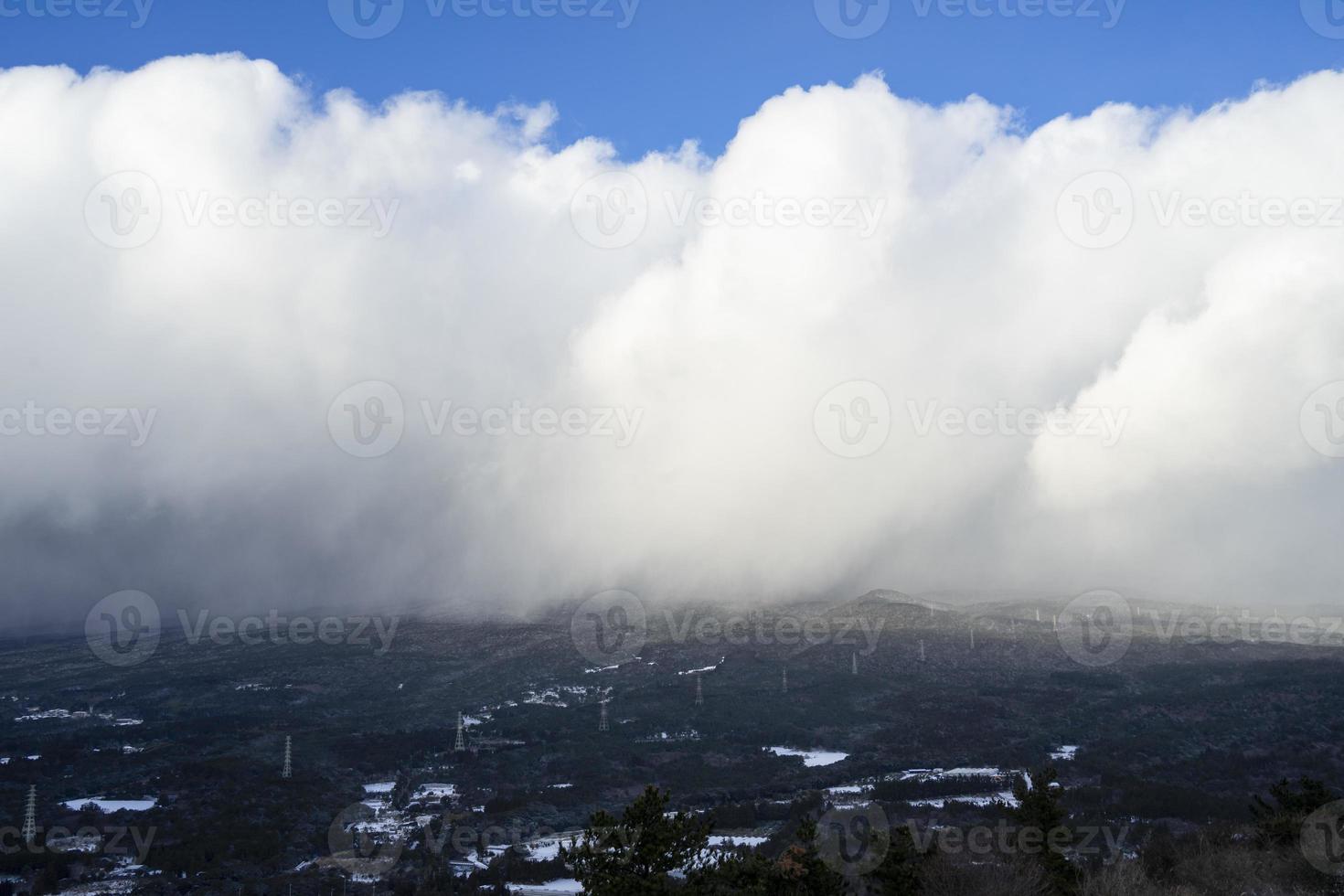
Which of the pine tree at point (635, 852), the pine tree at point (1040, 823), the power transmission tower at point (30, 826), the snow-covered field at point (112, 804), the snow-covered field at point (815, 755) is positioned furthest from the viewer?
the snow-covered field at point (815, 755)

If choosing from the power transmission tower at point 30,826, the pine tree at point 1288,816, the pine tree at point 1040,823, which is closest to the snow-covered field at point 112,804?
the power transmission tower at point 30,826

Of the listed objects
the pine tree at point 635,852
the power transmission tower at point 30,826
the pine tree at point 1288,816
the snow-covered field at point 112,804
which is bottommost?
A: the snow-covered field at point 112,804

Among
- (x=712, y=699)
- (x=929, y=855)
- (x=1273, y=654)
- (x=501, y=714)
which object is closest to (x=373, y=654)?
(x=501, y=714)

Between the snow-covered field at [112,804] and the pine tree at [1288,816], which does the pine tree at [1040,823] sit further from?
the snow-covered field at [112,804]

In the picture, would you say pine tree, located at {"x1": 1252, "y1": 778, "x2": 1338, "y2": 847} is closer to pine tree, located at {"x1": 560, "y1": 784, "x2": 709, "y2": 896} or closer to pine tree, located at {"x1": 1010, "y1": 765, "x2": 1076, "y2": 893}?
pine tree, located at {"x1": 1010, "y1": 765, "x2": 1076, "y2": 893}

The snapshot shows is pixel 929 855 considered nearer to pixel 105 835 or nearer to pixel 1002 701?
pixel 105 835

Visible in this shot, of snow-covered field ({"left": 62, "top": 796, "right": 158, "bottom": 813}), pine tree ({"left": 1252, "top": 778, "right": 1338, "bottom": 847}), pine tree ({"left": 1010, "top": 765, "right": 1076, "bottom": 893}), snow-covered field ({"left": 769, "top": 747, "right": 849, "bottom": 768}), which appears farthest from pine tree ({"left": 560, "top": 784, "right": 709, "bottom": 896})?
snow-covered field ({"left": 769, "top": 747, "right": 849, "bottom": 768})

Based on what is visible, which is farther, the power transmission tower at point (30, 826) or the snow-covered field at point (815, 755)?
the snow-covered field at point (815, 755)

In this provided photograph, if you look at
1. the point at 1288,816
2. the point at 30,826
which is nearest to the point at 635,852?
the point at 1288,816

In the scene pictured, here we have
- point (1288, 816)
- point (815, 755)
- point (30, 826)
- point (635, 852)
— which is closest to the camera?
point (635, 852)

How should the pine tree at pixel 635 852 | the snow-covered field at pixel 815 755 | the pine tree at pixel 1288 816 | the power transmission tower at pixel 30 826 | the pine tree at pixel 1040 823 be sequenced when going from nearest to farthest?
the pine tree at pixel 635 852, the pine tree at pixel 1040 823, the pine tree at pixel 1288 816, the power transmission tower at pixel 30 826, the snow-covered field at pixel 815 755

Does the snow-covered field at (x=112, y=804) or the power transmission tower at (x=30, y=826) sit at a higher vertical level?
the power transmission tower at (x=30, y=826)

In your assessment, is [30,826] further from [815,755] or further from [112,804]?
[815,755]
